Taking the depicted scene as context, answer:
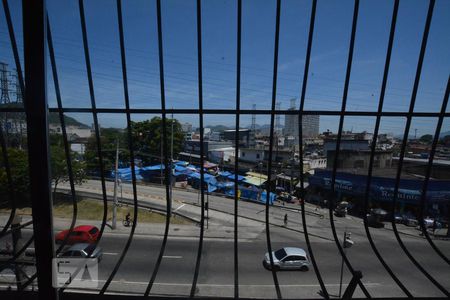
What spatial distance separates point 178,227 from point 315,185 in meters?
15.1

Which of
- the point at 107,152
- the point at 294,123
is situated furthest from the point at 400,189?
the point at 294,123

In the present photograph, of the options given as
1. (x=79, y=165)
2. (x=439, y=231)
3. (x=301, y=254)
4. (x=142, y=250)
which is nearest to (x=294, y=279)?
(x=301, y=254)

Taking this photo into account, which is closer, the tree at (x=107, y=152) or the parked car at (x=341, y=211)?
the parked car at (x=341, y=211)

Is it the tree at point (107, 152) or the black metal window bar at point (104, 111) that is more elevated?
the black metal window bar at point (104, 111)

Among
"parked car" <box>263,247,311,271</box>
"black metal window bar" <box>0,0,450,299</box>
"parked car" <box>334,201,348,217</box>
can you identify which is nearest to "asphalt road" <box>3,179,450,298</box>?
"parked car" <box>263,247,311,271</box>

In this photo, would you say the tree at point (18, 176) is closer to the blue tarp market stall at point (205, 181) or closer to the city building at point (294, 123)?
the blue tarp market stall at point (205, 181)

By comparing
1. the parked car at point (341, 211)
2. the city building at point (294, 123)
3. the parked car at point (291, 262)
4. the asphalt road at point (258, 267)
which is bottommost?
the parked car at point (341, 211)

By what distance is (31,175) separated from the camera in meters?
1.61

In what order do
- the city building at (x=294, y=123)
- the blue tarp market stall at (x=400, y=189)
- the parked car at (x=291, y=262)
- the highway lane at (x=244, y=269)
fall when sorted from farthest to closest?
the blue tarp market stall at (x=400, y=189)
the parked car at (x=291, y=262)
the highway lane at (x=244, y=269)
the city building at (x=294, y=123)

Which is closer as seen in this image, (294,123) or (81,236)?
(81,236)

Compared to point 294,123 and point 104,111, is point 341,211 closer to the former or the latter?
point 104,111

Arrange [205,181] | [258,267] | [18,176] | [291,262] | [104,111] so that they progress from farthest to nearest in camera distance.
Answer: [205,181], [18,176], [258,267], [291,262], [104,111]

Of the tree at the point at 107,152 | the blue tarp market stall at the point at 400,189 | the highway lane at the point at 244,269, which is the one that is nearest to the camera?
the highway lane at the point at 244,269

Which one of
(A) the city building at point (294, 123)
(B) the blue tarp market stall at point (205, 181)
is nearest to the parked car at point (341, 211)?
(A) the city building at point (294, 123)
